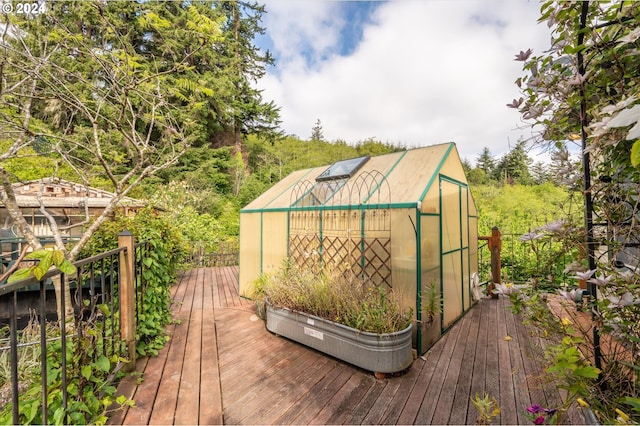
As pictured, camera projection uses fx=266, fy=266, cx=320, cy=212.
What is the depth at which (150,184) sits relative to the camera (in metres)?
11.6

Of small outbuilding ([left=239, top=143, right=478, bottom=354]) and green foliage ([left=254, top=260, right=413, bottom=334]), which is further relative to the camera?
small outbuilding ([left=239, top=143, right=478, bottom=354])

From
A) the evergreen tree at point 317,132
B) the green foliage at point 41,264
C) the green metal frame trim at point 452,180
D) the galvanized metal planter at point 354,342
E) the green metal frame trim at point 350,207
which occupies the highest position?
the evergreen tree at point 317,132

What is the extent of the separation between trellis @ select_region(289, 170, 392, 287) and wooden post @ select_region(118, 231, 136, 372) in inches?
85.2

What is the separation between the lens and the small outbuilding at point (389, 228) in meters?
3.18

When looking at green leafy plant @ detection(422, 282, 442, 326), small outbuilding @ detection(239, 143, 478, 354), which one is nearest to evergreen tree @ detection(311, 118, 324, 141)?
small outbuilding @ detection(239, 143, 478, 354)

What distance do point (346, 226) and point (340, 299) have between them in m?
1.09

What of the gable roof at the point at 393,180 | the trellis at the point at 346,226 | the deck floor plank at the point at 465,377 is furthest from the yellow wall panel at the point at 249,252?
the deck floor plank at the point at 465,377

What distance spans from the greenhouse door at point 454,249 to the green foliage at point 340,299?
1.12m

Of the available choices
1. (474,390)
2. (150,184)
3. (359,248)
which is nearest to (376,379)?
(474,390)

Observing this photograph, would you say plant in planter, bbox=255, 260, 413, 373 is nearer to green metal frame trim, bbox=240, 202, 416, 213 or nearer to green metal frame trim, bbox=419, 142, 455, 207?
green metal frame trim, bbox=240, 202, 416, 213

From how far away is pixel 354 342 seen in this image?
2.74m

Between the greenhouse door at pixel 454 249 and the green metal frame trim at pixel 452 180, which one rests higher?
the green metal frame trim at pixel 452 180

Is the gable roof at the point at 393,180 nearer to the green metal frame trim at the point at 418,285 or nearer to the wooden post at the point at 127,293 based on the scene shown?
the green metal frame trim at the point at 418,285

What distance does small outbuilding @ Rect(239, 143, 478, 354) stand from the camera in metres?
3.18
